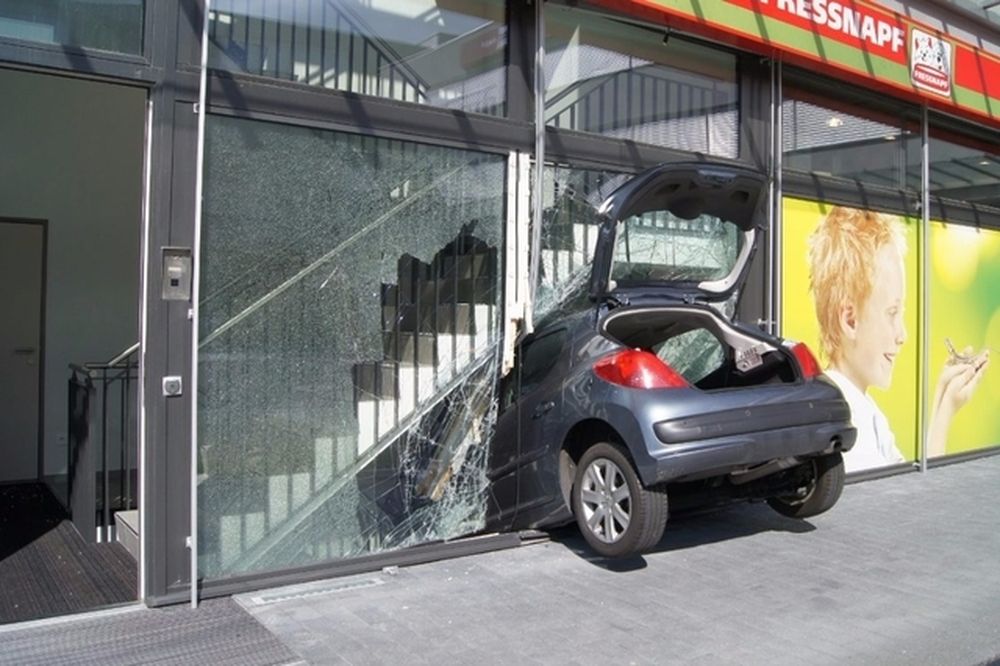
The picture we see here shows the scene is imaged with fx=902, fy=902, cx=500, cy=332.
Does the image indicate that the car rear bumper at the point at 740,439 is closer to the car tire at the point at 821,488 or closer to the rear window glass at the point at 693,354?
the car tire at the point at 821,488

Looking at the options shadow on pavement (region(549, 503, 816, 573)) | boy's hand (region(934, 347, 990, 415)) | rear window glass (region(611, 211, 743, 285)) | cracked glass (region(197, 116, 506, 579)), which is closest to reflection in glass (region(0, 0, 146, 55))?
cracked glass (region(197, 116, 506, 579))

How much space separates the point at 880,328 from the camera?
8.27 meters

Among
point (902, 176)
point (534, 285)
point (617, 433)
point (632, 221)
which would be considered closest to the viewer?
point (617, 433)

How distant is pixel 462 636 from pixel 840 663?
1.70 meters

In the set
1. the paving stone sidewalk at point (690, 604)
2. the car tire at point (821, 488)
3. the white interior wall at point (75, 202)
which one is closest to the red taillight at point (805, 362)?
the car tire at point (821, 488)

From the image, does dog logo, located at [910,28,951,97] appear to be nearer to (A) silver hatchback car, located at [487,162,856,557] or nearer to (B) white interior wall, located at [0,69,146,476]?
(A) silver hatchback car, located at [487,162,856,557]

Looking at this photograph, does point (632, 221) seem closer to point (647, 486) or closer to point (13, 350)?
point (647, 486)

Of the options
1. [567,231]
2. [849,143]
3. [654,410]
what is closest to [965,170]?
[849,143]

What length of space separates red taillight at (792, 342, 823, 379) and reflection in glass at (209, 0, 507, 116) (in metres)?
2.40

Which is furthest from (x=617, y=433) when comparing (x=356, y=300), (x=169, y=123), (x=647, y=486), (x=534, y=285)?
(x=169, y=123)

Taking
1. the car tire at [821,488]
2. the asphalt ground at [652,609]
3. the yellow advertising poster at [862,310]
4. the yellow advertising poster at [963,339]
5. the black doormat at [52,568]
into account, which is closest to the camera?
the asphalt ground at [652,609]

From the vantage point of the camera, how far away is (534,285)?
5.82 m

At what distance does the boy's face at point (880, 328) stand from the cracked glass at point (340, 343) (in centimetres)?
398

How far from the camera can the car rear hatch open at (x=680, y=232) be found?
542cm
